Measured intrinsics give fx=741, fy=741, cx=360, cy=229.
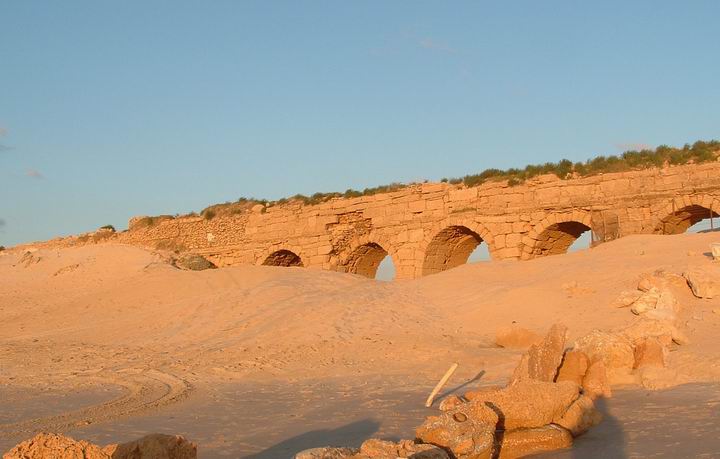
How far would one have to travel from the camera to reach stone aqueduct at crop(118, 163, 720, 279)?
14.4 meters

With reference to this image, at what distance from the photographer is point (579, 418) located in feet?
17.7

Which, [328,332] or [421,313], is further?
[421,313]

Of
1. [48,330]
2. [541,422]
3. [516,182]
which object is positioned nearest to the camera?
[541,422]

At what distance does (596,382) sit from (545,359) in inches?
19.1

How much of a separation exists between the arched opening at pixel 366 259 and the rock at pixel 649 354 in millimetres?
12125

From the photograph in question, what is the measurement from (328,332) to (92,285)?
5.82 metres

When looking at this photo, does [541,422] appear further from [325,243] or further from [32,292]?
[325,243]

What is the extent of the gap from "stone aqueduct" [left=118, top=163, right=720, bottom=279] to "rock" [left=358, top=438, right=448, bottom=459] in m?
11.0

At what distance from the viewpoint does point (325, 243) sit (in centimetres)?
1950

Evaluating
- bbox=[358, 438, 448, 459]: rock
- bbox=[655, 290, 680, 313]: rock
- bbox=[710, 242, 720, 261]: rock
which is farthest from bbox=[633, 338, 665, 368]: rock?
bbox=[358, 438, 448, 459]: rock

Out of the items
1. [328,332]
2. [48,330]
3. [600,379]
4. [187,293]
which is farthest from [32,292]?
[600,379]

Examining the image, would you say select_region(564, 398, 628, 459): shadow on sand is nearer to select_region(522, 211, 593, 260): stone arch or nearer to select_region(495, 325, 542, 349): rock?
select_region(495, 325, 542, 349): rock

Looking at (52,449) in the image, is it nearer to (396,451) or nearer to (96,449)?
(96,449)

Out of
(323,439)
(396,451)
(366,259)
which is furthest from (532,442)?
(366,259)
